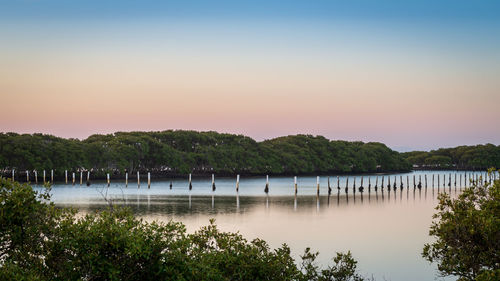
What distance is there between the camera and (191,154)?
374 ft

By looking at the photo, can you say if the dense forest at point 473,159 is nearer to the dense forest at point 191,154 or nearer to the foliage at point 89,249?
the dense forest at point 191,154

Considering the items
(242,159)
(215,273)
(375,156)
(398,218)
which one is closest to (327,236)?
(398,218)

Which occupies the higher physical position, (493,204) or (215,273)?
(493,204)

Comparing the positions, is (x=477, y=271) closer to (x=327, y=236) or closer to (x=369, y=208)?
(x=327, y=236)

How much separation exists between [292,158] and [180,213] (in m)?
89.3

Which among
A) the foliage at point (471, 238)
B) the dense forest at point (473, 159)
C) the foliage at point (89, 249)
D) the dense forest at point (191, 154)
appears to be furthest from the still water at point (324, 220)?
the dense forest at point (473, 159)

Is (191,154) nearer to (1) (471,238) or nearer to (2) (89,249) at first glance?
(1) (471,238)

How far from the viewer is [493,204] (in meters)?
13.5

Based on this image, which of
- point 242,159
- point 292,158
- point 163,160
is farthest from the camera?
point 292,158

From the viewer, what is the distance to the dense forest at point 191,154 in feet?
296

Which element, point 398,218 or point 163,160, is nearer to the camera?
point 398,218

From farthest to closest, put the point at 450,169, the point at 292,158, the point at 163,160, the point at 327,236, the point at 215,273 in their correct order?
the point at 450,169
the point at 292,158
the point at 163,160
the point at 327,236
the point at 215,273

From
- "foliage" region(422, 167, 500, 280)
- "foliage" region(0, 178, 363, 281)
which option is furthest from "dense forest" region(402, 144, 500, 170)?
"foliage" region(0, 178, 363, 281)

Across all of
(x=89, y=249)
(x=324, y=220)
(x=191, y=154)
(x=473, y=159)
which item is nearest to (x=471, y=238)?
(x=89, y=249)
